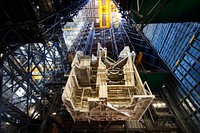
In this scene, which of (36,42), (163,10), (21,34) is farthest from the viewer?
(36,42)

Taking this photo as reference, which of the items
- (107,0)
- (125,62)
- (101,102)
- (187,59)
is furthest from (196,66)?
(107,0)

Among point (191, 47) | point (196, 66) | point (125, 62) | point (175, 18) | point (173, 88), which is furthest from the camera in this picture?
point (173, 88)

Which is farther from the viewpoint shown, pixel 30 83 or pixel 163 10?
pixel 30 83

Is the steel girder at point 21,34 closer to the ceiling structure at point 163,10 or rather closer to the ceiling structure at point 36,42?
the ceiling structure at point 36,42

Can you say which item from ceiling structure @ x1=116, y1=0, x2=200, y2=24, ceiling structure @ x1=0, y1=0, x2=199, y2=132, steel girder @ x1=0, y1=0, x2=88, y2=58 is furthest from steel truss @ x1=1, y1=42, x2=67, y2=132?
ceiling structure @ x1=116, y1=0, x2=200, y2=24

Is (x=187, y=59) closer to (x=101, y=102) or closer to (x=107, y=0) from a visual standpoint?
(x=101, y=102)

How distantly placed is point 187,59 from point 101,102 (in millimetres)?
11323

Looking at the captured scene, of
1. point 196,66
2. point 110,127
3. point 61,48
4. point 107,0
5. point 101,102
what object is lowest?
point 101,102

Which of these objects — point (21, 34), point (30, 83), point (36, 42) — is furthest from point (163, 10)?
point (30, 83)

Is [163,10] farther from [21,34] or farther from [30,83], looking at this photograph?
[30,83]

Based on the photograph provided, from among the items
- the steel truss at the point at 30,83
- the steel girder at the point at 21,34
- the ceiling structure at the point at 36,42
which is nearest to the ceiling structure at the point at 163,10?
the ceiling structure at the point at 36,42

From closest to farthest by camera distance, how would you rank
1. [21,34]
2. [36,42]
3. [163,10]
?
[163,10], [21,34], [36,42]

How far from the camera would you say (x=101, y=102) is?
608cm

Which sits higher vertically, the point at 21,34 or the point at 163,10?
the point at 163,10
